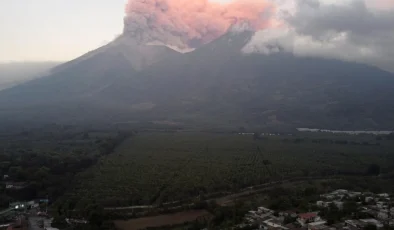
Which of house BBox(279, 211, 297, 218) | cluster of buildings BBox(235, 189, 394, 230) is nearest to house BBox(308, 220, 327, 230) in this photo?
cluster of buildings BBox(235, 189, 394, 230)

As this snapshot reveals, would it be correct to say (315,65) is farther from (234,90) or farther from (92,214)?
(92,214)

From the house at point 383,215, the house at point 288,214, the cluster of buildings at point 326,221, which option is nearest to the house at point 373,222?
the cluster of buildings at point 326,221

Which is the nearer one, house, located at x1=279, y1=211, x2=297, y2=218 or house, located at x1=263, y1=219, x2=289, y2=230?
house, located at x1=263, y1=219, x2=289, y2=230

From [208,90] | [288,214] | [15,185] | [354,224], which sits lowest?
[354,224]

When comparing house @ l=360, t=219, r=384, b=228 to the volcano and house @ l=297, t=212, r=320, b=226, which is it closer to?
house @ l=297, t=212, r=320, b=226

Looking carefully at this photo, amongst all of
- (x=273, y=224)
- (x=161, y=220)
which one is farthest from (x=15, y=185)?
(x=273, y=224)

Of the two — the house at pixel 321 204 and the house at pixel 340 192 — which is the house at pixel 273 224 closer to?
the house at pixel 321 204

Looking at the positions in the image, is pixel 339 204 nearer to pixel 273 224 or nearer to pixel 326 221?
pixel 326 221
